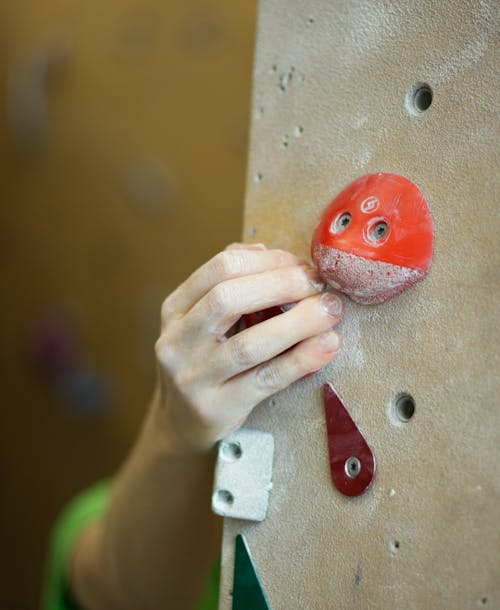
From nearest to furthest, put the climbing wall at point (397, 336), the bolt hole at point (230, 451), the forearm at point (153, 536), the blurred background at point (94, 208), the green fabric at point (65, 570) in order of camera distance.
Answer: the climbing wall at point (397, 336)
the bolt hole at point (230, 451)
the forearm at point (153, 536)
the green fabric at point (65, 570)
the blurred background at point (94, 208)

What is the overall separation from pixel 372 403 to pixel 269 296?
9 cm

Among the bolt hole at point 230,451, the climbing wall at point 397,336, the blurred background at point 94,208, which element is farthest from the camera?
the blurred background at point 94,208

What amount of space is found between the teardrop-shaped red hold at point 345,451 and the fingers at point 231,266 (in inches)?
3.3

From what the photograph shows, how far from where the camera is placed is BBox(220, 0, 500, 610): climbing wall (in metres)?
0.41

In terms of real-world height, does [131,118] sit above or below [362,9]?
above

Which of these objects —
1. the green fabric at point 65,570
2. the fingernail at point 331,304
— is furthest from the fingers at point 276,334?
the green fabric at point 65,570

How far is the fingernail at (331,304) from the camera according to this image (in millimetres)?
469

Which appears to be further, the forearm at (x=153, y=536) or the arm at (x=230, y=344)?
the forearm at (x=153, y=536)

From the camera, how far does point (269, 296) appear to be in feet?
1.53

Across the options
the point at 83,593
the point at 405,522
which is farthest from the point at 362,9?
the point at 83,593

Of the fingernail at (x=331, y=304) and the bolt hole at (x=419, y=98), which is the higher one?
the bolt hole at (x=419, y=98)

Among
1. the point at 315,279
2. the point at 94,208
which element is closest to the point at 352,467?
the point at 315,279

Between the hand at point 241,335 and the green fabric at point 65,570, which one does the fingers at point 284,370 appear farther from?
the green fabric at point 65,570

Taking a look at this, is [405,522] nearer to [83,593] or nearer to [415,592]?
[415,592]
